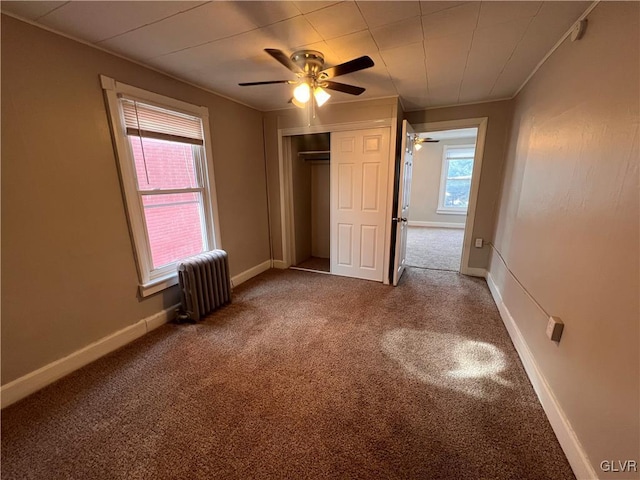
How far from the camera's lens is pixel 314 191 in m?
4.42

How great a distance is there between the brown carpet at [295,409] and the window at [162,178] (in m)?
0.77

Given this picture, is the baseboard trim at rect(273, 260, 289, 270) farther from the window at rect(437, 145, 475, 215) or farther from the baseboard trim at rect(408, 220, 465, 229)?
the window at rect(437, 145, 475, 215)

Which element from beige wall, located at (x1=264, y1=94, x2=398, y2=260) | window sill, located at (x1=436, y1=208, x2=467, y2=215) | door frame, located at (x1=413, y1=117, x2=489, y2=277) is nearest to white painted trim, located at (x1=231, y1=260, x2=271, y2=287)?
beige wall, located at (x1=264, y1=94, x2=398, y2=260)

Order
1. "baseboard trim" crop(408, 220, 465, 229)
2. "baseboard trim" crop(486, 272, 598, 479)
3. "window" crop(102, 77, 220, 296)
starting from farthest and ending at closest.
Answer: "baseboard trim" crop(408, 220, 465, 229) → "window" crop(102, 77, 220, 296) → "baseboard trim" crop(486, 272, 598, 479)

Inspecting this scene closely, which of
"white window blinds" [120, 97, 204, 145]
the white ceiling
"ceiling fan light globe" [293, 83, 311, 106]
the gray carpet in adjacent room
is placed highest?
the white ceiling

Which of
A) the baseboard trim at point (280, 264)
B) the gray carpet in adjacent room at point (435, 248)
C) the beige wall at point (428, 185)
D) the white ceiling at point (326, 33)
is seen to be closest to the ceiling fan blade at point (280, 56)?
the white ceiling at point (326, 33)

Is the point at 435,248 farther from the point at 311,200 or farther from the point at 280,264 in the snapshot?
the point at 280,264

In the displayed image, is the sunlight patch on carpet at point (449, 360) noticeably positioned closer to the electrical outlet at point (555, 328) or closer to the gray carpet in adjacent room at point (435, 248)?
the electrical outlet at point (555, 328)

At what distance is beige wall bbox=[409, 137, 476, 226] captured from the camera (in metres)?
6.97

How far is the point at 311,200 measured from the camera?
4453 millimetres

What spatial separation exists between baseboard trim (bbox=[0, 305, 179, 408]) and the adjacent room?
0.01m

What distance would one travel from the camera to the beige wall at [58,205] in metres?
1.49

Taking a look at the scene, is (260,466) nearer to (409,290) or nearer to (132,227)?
(132,227)

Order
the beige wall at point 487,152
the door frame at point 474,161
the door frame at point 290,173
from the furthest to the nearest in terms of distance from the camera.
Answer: the door frame at point 474,161
the beige wall at point 487,152
the door frame at point 290,173
